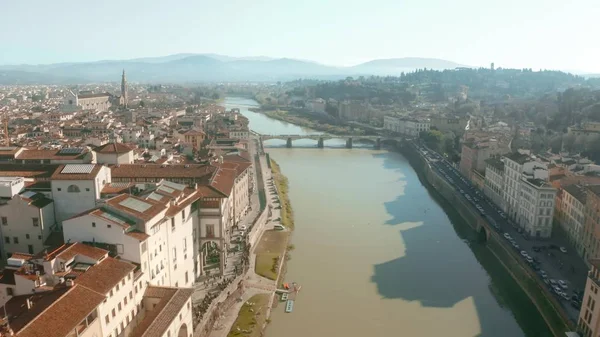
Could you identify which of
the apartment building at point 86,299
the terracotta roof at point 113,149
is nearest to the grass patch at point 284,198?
the terracotta roof at point 113,149

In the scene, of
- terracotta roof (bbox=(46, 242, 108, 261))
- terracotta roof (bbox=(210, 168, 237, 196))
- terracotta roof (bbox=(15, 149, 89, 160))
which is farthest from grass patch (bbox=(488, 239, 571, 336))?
terracotta roof (bbox=(15, 149, 89, 160))

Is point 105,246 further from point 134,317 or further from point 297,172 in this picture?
point 297,172

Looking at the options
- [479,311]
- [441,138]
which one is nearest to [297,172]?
[441,138]

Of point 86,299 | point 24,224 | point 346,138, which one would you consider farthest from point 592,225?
point 346,138

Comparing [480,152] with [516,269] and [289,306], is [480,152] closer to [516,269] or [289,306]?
[516,269]

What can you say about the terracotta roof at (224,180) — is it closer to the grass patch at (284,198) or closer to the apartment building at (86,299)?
the grass patch at (284,198)

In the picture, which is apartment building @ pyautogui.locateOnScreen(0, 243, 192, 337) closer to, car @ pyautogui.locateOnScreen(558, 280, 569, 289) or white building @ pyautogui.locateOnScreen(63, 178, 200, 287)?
white building @ pyautogui.locateOnScreen(63, 178, 200, 287)

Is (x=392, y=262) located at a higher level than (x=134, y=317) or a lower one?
lower
